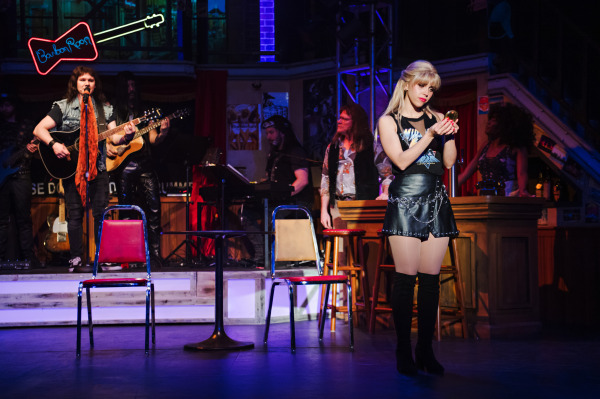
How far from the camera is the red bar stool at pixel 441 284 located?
16.1 ft

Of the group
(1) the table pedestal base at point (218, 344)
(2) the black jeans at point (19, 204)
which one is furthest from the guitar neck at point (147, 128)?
(1) the table pedestal base at point (218, 344)

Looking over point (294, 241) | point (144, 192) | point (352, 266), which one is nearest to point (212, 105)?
point (144, 192)

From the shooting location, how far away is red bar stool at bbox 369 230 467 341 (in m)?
4.91

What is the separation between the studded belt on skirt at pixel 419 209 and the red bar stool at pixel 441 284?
1.25 meters

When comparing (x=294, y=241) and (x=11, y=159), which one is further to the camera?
(x=11, y=159)

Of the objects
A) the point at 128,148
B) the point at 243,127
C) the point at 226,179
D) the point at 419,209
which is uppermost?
the point at 243,127

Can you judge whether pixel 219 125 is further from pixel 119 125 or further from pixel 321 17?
pixel 119 125

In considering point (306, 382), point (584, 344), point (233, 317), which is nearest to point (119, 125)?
point (233, 317)

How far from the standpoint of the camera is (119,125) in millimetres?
6668

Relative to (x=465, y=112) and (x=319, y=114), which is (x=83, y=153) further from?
(x=465, y=112)

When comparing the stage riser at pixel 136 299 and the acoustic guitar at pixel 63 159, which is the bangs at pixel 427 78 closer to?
the stage riser at pixel 136 299

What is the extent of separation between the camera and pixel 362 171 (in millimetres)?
5895

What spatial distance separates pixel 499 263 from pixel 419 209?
1743 mm

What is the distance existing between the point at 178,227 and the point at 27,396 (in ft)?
22.0
